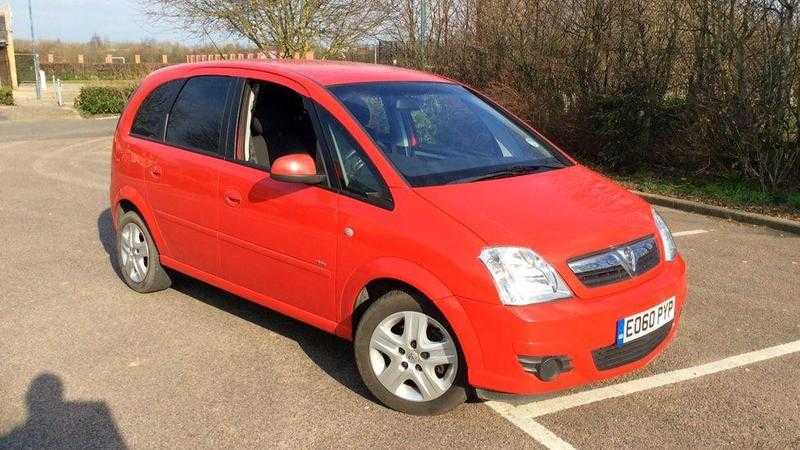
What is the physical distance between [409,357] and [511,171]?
48.7 inches

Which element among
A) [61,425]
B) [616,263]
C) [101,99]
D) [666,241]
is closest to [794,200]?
[666,241]

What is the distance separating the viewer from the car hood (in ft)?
11.0

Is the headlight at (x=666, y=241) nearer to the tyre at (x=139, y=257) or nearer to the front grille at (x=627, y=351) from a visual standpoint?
the front grille at (x=627, y=351)

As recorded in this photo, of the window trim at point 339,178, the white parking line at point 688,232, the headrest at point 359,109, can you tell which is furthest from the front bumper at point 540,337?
the white parking line at point 688,232

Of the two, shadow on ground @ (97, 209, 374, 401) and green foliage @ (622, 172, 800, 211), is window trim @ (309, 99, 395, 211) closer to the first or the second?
shadow on ground @ (97, 209, 374, 401)

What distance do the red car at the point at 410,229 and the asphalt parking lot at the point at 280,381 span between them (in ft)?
0.95

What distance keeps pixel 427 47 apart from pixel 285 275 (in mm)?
11440

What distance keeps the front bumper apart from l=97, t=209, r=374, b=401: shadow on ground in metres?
0.84

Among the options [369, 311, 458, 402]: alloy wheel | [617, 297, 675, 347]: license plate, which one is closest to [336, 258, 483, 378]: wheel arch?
[369, 311, 458, 402]: alloy wheel

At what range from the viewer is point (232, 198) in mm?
4414

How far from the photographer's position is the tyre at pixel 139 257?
540 centimetres

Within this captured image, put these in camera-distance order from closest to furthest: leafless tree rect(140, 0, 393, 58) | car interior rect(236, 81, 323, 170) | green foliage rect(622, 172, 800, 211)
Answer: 1. car interior rect(236, 81, 323, 170)
2. green foliage rect(622, 172, 800, 211)
3. leafless tree rect(140, 0, 393, 58)

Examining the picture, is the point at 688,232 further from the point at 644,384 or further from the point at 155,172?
the point at 155,172

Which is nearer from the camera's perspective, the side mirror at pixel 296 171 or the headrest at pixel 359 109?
the side mirror at pixel 296 171
